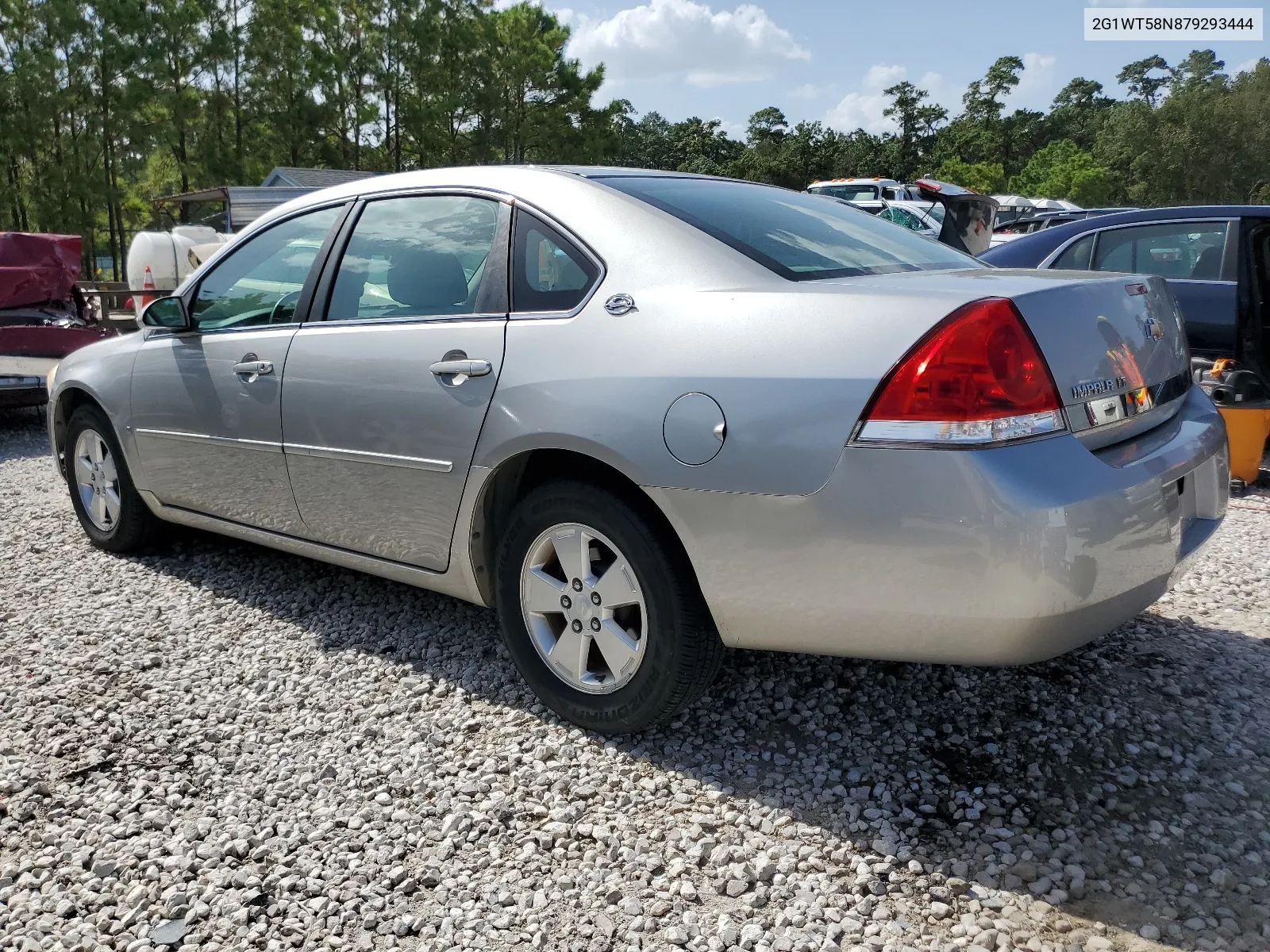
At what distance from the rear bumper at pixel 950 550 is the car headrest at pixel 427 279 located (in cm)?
108

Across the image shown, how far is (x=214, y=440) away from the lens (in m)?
3.95

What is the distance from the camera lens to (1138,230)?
6527 millimetres

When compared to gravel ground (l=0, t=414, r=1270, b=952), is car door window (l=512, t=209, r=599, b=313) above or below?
above

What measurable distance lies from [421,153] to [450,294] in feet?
108

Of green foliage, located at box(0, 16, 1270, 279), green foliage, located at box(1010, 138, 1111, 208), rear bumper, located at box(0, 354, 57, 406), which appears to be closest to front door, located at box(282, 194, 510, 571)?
rear bumper, located at box(0, 354, 57, 406)

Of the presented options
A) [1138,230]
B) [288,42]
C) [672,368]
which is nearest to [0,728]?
[672,368]

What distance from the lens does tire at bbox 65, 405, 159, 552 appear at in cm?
466

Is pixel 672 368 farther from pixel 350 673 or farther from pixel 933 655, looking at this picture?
pixel 350 673

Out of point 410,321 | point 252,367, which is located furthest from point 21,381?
point 410,321

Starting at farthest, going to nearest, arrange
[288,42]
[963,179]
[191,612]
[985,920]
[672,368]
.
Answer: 1. [963,179]
2. [288,42]
3. [191,612]
4. [672,368]
5. [985,920]

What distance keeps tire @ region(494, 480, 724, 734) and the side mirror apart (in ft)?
6.43

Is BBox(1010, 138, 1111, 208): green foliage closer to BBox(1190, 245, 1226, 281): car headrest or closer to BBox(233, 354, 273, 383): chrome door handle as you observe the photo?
BBox(1190, 245, 1226, 281): car headrest

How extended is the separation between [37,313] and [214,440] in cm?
664

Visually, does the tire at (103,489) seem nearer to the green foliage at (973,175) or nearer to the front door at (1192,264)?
the front door at (1192,264)
